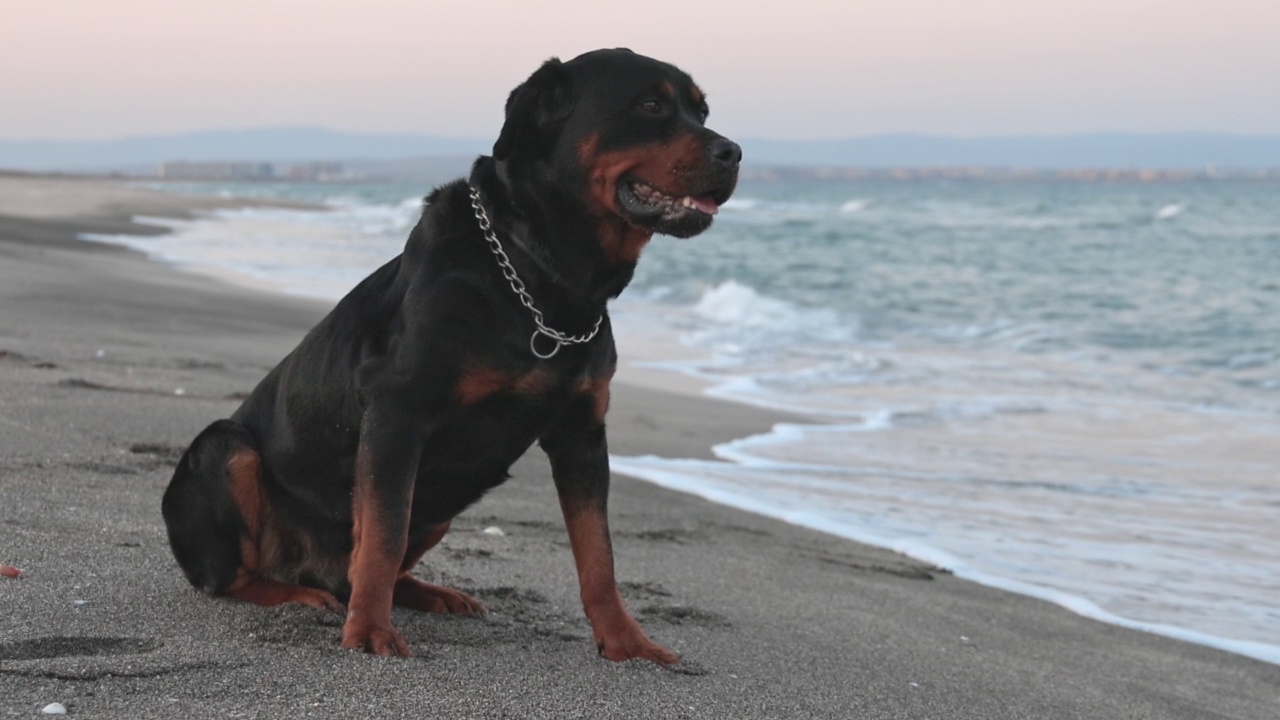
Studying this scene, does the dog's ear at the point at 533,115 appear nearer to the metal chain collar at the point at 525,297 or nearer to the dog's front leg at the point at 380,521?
the metal chain collar at the point at 525,297

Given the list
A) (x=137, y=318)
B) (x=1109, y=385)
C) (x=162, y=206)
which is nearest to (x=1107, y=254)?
(x=1109, y=385)

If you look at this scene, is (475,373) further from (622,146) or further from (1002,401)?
(1002,401)

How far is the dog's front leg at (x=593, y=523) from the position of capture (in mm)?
3311

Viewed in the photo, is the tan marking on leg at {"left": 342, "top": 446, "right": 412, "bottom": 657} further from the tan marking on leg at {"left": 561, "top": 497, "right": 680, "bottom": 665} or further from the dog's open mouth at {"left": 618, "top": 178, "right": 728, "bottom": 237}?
the dog's open mouth at {"left": 618, "top": 178, "right": 728, "bottom": 237}

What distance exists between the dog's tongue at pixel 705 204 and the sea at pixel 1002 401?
272 centimetres

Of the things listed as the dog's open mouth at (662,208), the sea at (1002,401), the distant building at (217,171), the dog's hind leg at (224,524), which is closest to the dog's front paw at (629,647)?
the dog's hind leg at (224,524)

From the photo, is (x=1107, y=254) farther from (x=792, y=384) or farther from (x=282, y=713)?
(x=282, y=713)

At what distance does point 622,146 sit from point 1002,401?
7.71 meters

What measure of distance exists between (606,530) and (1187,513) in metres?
4.47

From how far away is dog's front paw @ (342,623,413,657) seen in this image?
304 cm

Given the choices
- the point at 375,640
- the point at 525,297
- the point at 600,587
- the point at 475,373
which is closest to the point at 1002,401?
→ the point at 600,587

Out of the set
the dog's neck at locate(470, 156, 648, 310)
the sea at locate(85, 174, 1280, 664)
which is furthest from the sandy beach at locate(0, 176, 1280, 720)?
the dog's neck at locate(470, 156, 648, 310)

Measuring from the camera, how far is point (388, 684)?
2.80m

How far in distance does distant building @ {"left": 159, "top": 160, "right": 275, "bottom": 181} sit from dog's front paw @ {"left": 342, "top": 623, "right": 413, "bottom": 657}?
156m
